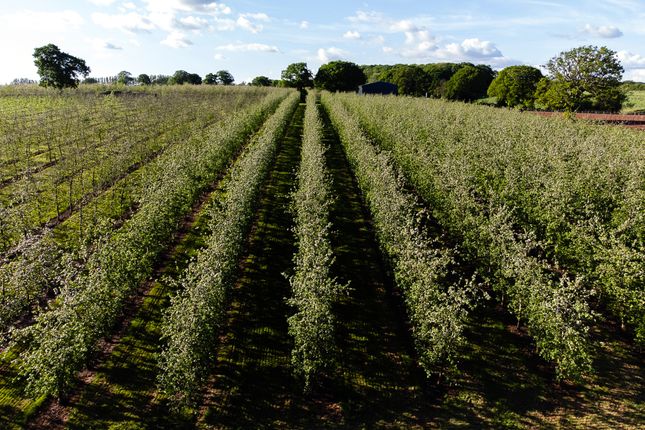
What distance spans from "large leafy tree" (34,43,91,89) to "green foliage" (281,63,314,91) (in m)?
73.0

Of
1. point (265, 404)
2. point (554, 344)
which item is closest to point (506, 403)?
point (554, 344)

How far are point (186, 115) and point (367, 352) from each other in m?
53.2

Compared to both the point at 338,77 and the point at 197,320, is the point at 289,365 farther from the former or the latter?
the point at 338,77

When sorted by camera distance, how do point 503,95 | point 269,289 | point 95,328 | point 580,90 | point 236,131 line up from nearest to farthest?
point 95,328, point 269,289, point 236,131, point 580,90, point 503,95

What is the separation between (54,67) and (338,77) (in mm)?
86454

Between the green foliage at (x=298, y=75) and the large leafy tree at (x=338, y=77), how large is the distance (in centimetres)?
772

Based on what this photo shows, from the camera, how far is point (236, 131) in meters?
42.8

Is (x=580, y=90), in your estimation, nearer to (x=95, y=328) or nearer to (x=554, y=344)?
(x=554, y=344)

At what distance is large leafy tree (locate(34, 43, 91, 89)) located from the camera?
101 m

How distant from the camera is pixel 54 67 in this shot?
102438 mm

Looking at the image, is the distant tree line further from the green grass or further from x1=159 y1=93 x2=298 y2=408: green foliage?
x1=159 y1=93 x2=298 y2=408: green foliage

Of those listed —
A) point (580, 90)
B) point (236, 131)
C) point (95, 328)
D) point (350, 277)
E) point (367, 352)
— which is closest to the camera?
point (95, 328)

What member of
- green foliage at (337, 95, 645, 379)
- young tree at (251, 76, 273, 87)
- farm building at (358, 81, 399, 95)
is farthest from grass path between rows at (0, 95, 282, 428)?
young tree at (251, 76, 273, 87)

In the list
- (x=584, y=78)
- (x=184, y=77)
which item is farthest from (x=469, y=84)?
(x=184, y=77)
